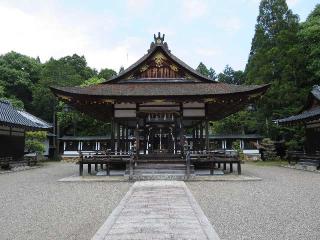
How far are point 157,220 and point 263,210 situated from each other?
11.4 feet

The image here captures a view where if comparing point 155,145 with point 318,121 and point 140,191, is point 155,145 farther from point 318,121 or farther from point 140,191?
point 140,191

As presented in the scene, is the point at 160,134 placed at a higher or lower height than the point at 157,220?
higher

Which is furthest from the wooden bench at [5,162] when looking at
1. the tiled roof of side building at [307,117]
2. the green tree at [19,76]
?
the green tree at [19,76]

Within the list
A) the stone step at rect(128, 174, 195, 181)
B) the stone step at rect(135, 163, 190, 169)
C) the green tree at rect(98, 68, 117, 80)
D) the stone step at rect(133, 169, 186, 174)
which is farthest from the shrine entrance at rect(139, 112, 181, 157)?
the green tree at rect(98, 68, 117, 80)

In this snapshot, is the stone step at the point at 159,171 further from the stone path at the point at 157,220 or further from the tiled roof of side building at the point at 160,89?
the stone path at the point at 157,220

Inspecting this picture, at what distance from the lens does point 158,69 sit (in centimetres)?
2366

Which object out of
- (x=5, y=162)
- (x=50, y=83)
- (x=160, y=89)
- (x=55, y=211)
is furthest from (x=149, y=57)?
(x=50, y=83)

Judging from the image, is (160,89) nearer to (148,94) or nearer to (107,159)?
(148,94)

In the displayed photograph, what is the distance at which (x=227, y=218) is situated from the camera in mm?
8805

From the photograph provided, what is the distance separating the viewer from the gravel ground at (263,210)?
24.2 feet

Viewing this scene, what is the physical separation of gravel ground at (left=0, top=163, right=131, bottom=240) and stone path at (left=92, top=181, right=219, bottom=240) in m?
0.48

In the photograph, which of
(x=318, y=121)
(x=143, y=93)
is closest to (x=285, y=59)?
(x=318, y=121)

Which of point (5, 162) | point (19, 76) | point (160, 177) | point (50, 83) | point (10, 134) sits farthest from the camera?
point (19, 76)

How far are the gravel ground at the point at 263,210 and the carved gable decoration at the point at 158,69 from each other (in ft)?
33.7
